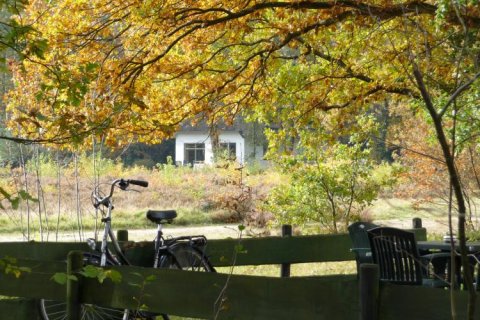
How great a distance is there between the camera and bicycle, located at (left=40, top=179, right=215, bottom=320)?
6.77 metres

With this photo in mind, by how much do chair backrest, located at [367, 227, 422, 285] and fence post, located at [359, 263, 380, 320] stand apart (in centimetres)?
232

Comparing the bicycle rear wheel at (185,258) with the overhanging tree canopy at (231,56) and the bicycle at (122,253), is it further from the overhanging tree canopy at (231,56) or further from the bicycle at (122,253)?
the overhanging tree canopy at (231,56)

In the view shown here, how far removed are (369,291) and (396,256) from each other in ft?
8.37

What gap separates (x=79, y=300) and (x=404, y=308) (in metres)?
2.03

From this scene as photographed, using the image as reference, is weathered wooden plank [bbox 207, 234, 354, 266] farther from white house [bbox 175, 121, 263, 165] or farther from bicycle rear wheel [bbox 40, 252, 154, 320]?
white house [bbox 175, 121, 263, 165]

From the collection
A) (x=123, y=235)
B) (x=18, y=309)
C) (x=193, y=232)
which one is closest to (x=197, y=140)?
(x=193, y=232)

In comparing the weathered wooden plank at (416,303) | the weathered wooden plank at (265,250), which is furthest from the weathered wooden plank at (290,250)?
the weathered wooden plank at (416,303)

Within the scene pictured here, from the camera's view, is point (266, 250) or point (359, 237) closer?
point (359, 237)

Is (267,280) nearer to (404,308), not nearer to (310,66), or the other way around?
(404,308)

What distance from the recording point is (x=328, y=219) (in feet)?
55.8

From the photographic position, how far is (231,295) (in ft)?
15.7

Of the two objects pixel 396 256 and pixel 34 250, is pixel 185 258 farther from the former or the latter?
pixel 396 256

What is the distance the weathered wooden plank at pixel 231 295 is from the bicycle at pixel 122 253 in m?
1.46

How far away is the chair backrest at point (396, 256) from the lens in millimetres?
6812
